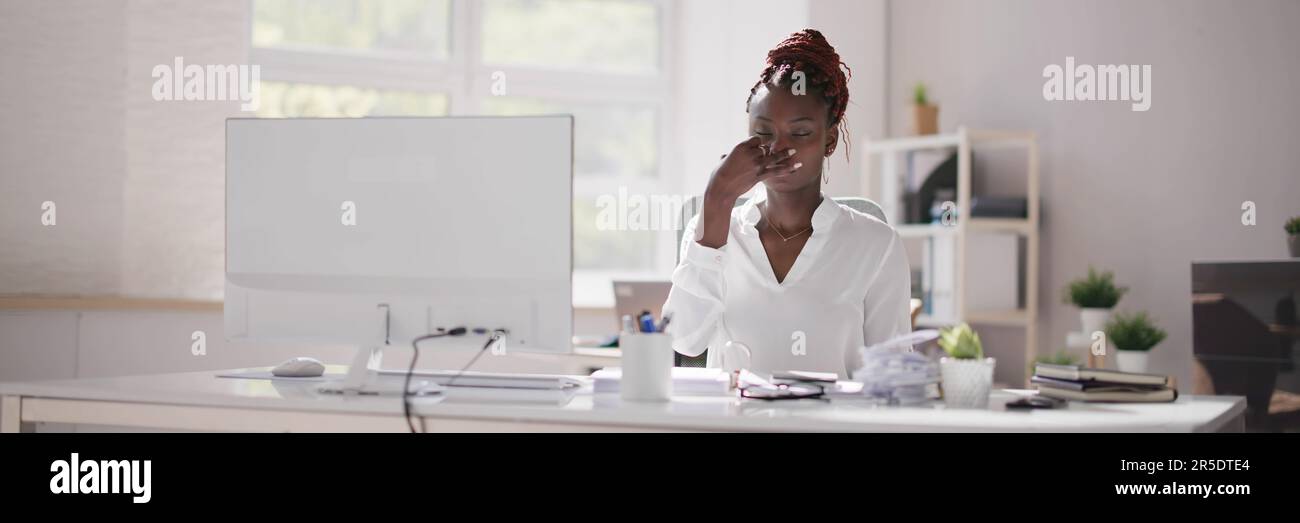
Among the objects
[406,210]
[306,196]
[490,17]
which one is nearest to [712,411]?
[406,210]

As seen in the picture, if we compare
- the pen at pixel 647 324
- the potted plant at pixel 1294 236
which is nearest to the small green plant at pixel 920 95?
the potted plant at pixel 1294 236

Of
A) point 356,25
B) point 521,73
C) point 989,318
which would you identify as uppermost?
point 356,25

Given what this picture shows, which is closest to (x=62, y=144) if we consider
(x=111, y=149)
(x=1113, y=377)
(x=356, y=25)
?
(x=111, y=149)

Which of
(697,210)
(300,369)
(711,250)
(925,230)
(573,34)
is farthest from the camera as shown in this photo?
(573,34)

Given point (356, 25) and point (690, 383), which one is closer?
point (690, 383)

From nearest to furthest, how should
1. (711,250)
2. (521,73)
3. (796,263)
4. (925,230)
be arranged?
→ (711,250) < (796,263) < (925,230) < (521,73)

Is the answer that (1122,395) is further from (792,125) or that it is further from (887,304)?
(792,125)

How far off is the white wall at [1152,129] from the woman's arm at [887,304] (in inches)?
76.7

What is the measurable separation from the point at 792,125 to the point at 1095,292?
214cm

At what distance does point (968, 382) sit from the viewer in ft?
4.86

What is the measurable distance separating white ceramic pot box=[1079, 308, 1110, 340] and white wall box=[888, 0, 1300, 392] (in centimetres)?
17

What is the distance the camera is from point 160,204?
12.7ft

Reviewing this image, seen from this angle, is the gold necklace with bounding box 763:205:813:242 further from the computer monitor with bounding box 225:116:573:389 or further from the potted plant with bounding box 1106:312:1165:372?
the potted plant with bounding box 1106:312:1165:372
